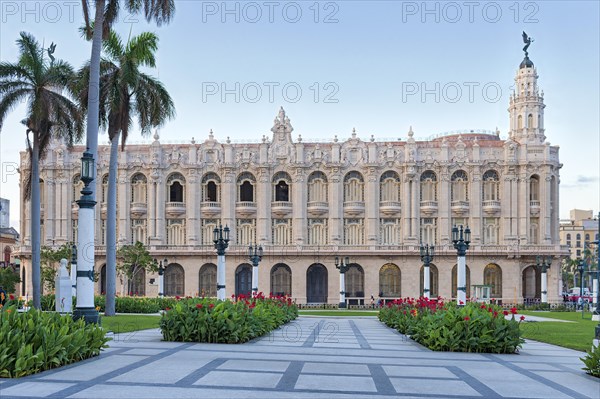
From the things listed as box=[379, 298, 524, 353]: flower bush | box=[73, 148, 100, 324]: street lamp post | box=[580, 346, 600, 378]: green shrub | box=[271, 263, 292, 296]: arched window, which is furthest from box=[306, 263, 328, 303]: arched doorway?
box=[580, 346, 600, 378]: green shrub

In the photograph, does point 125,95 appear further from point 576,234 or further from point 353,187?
point 576,234

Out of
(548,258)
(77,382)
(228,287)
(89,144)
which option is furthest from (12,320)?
(548,258)

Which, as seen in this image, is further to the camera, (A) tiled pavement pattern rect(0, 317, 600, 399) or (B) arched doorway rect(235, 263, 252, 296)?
(B) arched doorway rect(235, 263, 252, 296)

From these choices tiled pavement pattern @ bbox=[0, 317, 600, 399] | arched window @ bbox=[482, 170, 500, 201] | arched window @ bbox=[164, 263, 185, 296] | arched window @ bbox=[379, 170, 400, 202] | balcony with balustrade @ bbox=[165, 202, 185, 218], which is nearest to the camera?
tiled pavement pattern @ bbox=[0, 317, 600, 399]

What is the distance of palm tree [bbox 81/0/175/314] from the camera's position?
27625mm

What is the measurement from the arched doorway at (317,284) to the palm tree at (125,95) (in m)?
35.4

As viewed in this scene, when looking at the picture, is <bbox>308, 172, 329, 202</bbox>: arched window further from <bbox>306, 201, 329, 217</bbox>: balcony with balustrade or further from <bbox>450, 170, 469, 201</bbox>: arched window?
<bbox>450, 170, 469, 201</bbox>: arched window

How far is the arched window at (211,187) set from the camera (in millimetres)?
74812

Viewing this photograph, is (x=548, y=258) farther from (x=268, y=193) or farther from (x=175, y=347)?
(x=175, y=347)

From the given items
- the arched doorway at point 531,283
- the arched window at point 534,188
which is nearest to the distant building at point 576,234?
the arched doorway at point 531,283

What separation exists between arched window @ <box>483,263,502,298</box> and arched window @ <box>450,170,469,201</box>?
280 inches

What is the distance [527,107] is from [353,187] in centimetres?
1887

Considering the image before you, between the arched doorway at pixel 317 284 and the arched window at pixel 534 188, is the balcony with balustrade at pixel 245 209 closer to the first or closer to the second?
the arched doorway at pixel 317 284

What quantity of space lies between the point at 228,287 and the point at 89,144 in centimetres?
4752
